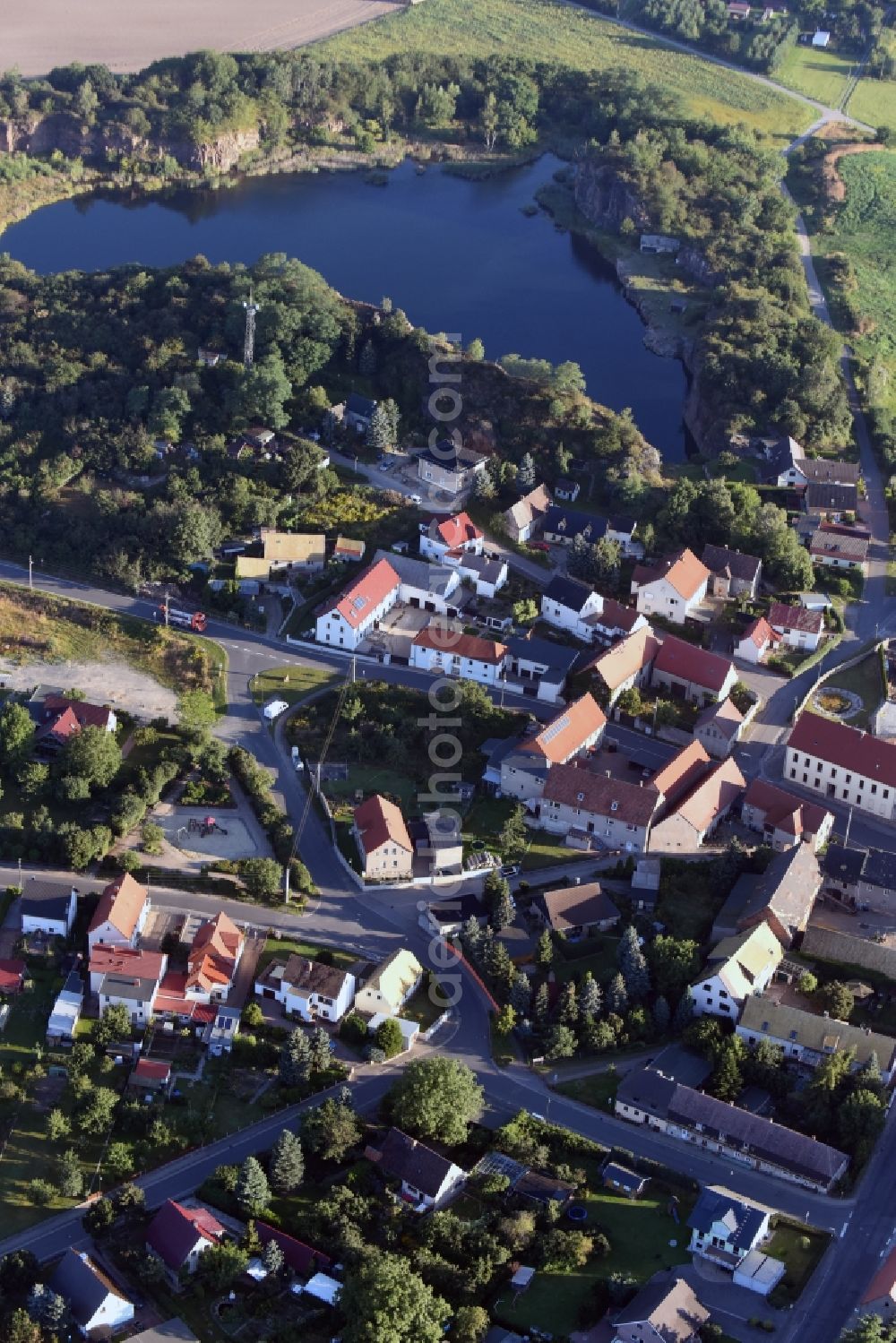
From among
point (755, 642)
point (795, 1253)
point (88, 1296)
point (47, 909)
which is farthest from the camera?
point (755, 642)

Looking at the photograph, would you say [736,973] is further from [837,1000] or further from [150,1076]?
[150,1076]

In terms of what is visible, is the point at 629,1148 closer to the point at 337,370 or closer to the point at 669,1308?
the point at 669,1308

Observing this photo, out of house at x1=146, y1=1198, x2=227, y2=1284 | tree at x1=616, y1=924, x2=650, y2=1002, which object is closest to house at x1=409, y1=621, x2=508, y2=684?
tree at x1=616, y1=924, x2=650, y2=1002

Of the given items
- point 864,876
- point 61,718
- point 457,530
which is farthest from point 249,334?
point 864,876

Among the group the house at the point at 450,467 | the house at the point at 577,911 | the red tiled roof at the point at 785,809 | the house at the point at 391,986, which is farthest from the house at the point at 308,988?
the house at the point at 450,467

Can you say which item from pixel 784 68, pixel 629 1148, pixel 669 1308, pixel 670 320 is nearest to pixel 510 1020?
pixel 629 1148

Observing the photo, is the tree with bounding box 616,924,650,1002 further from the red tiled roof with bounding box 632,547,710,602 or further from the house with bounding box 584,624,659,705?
the red tiled roof with bounding box 632,547,710,602

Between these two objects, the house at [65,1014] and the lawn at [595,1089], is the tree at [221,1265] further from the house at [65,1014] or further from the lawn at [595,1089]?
the lawn at [595,1089]
